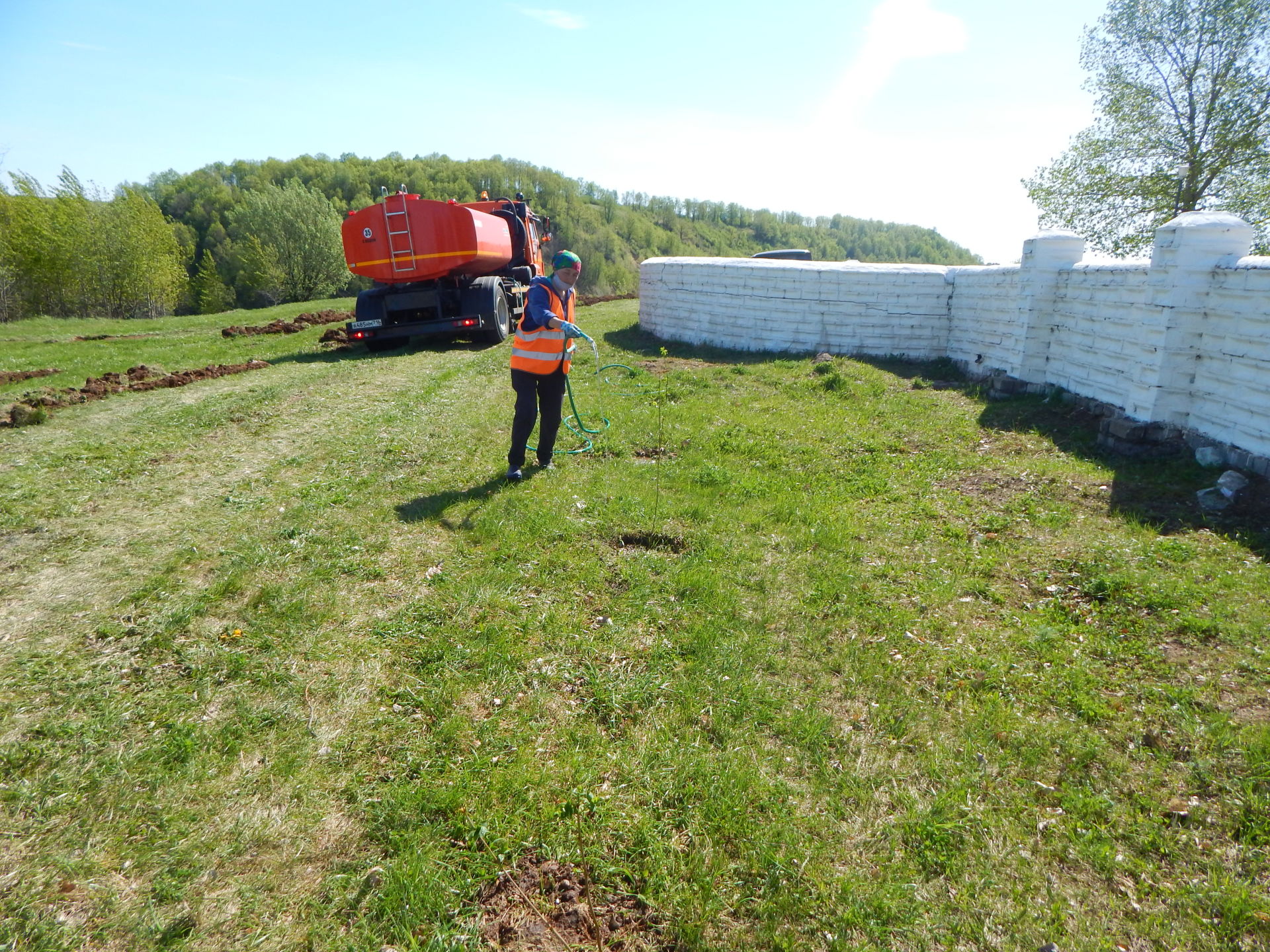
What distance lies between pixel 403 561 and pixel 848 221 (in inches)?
5273

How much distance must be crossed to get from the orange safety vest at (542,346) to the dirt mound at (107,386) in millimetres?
6337

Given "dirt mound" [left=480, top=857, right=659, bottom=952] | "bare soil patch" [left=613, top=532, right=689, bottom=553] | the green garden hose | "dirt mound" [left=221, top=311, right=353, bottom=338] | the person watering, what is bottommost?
"dirt mound" [left=480, top=857, right=659, bottom=952]

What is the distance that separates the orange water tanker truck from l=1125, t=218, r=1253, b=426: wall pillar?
10.9 meters

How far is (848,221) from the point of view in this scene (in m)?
123

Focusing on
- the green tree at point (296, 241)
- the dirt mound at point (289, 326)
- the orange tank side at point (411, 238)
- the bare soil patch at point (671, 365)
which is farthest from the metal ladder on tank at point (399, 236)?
the green tree at point (296, 241)

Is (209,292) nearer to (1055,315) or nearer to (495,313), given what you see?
(495,313)

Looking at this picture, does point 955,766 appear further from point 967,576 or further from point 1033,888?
point 967,576

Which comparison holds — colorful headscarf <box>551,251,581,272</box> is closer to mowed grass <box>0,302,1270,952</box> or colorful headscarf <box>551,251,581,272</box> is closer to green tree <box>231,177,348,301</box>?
mowed grass <box>0,302,1270,952</box>

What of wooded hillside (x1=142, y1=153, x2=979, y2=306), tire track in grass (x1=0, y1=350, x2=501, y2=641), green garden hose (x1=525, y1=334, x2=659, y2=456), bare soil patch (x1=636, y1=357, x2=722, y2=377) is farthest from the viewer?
wooded hillside (x1=142, y1=153, x2=979, y2=306)

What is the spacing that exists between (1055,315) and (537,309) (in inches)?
282

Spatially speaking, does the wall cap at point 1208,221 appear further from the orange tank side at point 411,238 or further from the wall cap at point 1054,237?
the orange tank side at point 411,238

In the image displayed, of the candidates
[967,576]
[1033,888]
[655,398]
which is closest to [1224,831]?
[1033,888]

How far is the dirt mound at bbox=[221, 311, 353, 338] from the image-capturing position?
55.0ft

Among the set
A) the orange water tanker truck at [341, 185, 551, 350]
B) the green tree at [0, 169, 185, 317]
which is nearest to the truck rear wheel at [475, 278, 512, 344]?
the orange water tanker truck at [341, 185, 551, 350]
